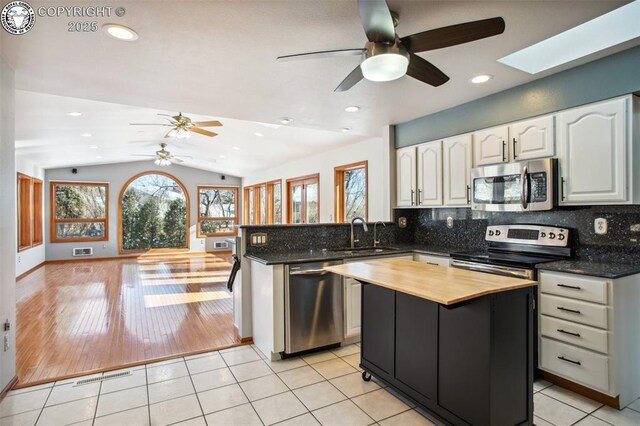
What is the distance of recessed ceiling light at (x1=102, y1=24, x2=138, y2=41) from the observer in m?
1.97

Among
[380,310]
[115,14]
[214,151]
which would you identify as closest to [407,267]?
[380,310]

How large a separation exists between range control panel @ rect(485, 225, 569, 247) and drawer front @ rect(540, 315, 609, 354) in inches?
29.5

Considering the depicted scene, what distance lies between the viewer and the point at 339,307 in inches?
126

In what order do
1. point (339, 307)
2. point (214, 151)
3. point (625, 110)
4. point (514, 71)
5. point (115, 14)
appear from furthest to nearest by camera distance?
point (214, 151), point (339, 307), point (514, 71), point (625, 110), point (115, 14)

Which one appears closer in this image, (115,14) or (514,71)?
(115,14)

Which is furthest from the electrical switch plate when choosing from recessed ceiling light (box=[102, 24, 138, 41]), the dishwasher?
recessed ceiling light (box=[102, 24, 138, 41])

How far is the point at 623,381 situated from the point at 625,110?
186 centimetres

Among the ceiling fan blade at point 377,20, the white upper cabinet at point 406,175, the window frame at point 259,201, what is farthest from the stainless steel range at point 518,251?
the window frame at point 259,201

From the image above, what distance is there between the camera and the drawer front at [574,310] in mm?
2215

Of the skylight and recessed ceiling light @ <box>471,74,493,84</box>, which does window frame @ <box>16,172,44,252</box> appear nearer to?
recessed ceiling light @ <box>471,74,493,84</box>

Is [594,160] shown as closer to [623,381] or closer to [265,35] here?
[623,381]

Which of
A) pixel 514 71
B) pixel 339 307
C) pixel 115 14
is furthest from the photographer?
pixel 339 307

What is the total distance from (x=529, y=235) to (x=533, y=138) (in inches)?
34.6

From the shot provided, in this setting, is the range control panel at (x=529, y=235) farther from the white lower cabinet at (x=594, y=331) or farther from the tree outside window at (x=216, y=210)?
the tree outside window at (x=216, y=210)
